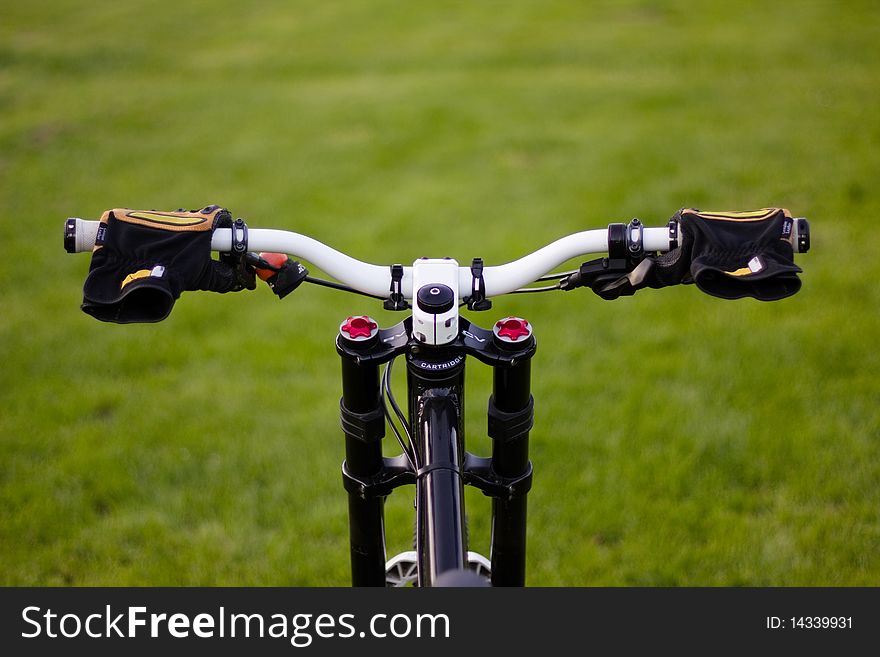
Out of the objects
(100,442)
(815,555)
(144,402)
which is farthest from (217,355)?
(815,555)

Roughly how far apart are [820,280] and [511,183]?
284 centimetres

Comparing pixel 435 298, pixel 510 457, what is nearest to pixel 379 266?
pixel 435 298

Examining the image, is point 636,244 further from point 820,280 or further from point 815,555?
point 820,280

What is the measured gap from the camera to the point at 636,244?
213 cm

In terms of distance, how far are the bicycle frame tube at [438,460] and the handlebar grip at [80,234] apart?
2.77 feet

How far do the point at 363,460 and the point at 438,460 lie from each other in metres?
0.29

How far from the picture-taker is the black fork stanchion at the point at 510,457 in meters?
2.15

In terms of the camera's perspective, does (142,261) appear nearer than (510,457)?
Yes

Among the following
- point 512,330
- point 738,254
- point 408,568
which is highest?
point 738,254

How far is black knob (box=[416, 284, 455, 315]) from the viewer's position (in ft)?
6.47

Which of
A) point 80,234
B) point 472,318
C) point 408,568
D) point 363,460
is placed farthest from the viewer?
point 472,318

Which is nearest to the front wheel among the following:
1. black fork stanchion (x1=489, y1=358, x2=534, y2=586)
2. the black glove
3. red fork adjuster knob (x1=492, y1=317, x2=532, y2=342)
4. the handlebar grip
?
black fork stanchion (x1=489, y1=358, x2=534, y2=586)

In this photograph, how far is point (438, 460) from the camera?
6.73 ft

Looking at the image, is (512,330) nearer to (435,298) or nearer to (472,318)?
(435,298)
